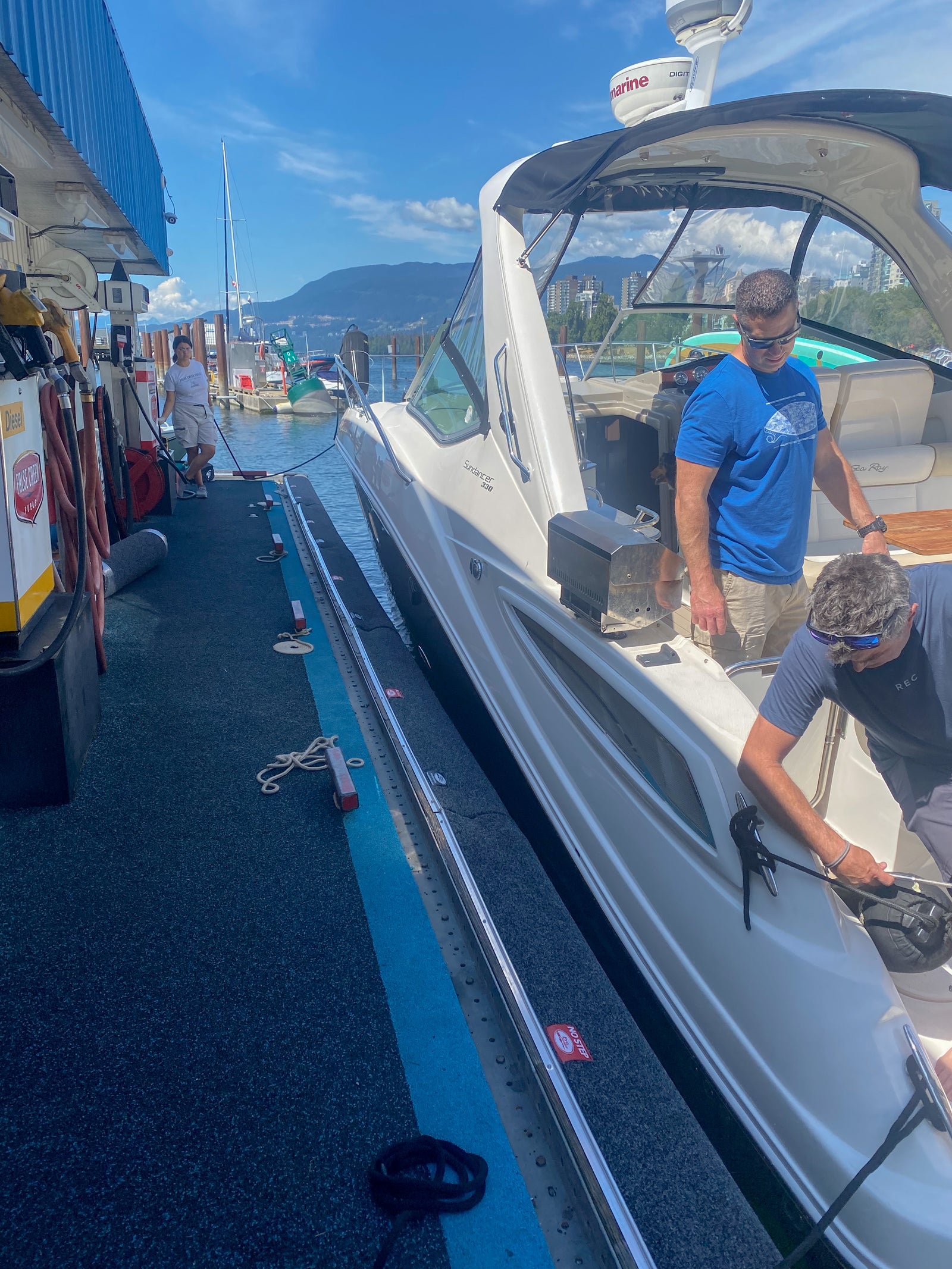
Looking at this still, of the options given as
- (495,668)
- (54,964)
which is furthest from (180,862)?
(495,668)

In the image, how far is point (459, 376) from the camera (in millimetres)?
3607

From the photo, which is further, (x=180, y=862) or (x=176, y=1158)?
Answer: (x=180, y=862)

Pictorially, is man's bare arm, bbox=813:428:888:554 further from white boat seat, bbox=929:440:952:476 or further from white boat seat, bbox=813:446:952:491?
white boat seat, bbox=929:440:952:476

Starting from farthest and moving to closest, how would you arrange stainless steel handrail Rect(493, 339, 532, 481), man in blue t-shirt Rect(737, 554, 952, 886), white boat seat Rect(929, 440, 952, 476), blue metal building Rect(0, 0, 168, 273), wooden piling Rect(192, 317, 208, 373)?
1. wooden piling Rect(192, 317, 208, 373)
2. blue metal building Rect(0, 0, 168, 273)
3. white boat seat Rect(929, 440, 952, 476)
4. stainless steel handrail Rect(493, 339, 532, 481)
5. man in blue t-shirt Rect(737, 554, 952, 886)

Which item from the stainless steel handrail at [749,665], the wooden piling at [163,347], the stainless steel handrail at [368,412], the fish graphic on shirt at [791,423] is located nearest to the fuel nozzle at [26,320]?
the stainless steel handrail at [368,412]

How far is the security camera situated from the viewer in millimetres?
3596

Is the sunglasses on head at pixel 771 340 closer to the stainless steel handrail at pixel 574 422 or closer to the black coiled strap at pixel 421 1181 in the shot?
the stainless steel handrail at pixel 574 422

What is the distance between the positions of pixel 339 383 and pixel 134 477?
1900 millimetres

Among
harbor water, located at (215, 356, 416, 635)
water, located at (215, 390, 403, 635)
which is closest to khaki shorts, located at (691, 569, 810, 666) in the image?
harbor water, located at (215, 356, 416, 635)

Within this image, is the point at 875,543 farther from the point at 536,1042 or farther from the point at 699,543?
the point at 536,1042

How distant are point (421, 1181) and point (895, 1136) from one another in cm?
83

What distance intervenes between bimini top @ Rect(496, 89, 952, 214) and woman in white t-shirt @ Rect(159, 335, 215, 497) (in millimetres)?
5822

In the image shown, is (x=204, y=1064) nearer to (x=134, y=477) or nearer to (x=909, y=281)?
(x=909, y=281)

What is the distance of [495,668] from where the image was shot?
2.90 m
